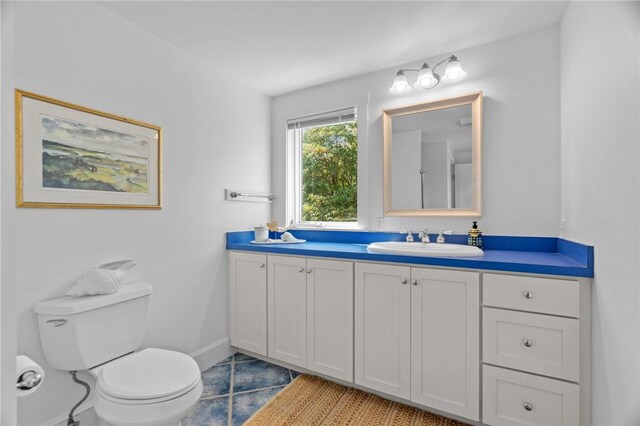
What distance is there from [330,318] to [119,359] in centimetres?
117

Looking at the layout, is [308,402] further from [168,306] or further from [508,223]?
[508,223]

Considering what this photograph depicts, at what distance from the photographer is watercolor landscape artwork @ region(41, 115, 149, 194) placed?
58.4 inches

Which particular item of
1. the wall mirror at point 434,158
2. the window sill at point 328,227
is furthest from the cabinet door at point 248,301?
the wall mirror at point 434,158

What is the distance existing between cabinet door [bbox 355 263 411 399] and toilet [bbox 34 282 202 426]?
97 centimetres

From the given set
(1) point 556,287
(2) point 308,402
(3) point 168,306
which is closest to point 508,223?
(1) point 556,287

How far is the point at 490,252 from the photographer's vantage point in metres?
1.90

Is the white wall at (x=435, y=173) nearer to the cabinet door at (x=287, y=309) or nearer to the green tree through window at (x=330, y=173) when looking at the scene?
the green tree through window at (x=330, y=173)

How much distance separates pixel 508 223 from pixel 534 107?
745 millimetres

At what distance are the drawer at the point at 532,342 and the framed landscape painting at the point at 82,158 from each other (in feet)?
6.76

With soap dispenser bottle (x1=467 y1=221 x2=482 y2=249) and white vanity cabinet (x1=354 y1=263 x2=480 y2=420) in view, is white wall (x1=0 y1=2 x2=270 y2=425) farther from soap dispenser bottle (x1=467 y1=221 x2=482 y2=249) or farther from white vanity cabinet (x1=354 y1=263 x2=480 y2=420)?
soap dispenser bottle (x1=467 y1=221 x2=482 y2=249)

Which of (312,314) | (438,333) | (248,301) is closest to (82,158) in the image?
(248,301)

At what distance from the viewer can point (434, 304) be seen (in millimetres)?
1688

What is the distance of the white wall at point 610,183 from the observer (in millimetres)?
912

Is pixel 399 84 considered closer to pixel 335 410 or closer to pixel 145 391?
pixel 335 410
